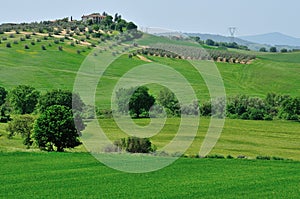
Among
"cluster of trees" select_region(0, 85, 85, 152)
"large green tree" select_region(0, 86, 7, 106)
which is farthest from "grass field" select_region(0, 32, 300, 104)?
"cluster of trees" select_region(0, 85, 85, 152)

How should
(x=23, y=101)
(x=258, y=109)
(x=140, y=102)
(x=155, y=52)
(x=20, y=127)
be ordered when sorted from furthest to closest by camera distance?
(x=155, y=52) < (x=23, y=101) < (x=258, y=109) < (x=140, y=102) < (x=20, y=127)

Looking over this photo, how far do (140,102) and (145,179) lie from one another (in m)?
46.4

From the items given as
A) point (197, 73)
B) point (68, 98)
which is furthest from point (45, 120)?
point (197, 73)

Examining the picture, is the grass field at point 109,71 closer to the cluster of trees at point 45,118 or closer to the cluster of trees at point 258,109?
the cluster of trees at point 258,109

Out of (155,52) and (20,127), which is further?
(155,52)

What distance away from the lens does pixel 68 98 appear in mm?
83188

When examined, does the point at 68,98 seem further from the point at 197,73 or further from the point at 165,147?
the point at 197,73

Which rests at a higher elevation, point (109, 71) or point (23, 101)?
point (109, 71)

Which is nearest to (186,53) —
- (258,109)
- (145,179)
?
(258,109)

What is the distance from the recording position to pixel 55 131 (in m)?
48.9

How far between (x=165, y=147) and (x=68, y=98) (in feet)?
109

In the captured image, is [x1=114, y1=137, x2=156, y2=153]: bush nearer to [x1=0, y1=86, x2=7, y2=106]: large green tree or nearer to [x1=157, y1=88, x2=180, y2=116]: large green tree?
[x1=157, y1=88, x2=180, y2=116]: large green tree

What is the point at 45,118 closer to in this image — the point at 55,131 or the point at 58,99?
the point at 55,131

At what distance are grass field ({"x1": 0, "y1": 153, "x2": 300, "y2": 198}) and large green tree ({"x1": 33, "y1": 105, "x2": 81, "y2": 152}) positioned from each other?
561 cm
